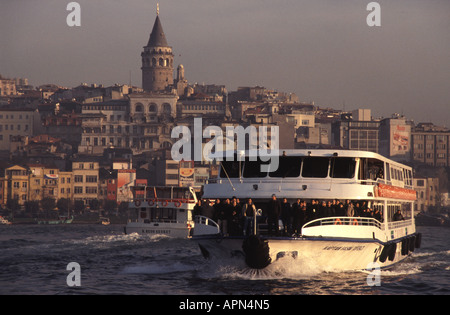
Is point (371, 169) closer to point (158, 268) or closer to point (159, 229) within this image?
point (158, 268)

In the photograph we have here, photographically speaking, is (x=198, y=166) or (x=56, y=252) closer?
(x=56, y=252)

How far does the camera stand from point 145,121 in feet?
640

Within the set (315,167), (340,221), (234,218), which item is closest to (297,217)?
(340,221)

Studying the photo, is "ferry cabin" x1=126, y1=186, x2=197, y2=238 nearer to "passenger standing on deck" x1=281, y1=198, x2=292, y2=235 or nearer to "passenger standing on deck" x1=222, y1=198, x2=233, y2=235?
"passenger standing on deck" x1=222, y1=198, x2=233, y2=235

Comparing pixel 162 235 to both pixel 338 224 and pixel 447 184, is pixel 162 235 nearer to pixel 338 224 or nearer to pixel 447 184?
pixel 338 224

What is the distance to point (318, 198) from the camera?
2942 cm

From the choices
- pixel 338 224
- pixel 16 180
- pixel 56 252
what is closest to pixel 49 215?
pixel 16 180

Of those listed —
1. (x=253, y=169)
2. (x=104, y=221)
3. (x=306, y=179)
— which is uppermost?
(x=253, y=169)

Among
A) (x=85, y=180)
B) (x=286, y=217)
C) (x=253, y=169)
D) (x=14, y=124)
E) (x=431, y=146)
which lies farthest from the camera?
(x=14, y=124)

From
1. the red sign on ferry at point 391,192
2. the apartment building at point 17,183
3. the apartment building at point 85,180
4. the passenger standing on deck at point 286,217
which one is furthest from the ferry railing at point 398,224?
the apartment building at point 85,180

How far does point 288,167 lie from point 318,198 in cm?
167

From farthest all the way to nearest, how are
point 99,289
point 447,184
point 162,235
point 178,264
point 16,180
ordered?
point 447,184 → point 16,180 → point 162,235 → point 178,264 → point 99,289

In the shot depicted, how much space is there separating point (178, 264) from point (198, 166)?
113 metres

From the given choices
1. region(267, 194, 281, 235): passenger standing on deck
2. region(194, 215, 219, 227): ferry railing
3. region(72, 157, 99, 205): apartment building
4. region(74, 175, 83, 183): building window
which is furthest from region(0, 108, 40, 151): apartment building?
region(267, 194, 281, 235): passenger standing on deck
